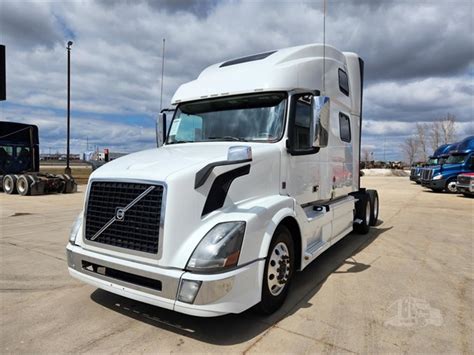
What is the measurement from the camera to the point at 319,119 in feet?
13.5

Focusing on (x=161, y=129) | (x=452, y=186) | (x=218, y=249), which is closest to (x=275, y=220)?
(x=218, y=249)

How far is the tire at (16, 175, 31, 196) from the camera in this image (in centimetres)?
1623

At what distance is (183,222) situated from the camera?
10.3 ft

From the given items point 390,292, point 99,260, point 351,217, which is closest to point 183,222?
point 99,260

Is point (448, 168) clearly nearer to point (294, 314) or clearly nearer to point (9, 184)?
point (294, 314)

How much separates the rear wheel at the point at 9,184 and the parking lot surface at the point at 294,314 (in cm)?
1238

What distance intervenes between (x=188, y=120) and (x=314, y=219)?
221cm

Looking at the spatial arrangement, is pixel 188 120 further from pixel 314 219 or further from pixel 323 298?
pixel 323 298

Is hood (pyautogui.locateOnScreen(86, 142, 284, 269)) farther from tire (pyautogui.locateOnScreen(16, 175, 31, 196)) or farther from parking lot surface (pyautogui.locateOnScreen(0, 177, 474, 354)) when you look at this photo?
tire (pyautogui.locateOnScreen(16, 175, 31, 196))

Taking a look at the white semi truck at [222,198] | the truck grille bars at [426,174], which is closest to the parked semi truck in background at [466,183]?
the truck grille bars at [426,174]

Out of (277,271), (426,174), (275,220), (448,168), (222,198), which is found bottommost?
(277,271)

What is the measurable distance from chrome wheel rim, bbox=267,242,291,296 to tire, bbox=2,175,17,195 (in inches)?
666

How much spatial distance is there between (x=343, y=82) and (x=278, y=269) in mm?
4033

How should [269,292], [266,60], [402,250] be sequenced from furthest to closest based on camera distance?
[402,250]
[266,60]
[269,292]
